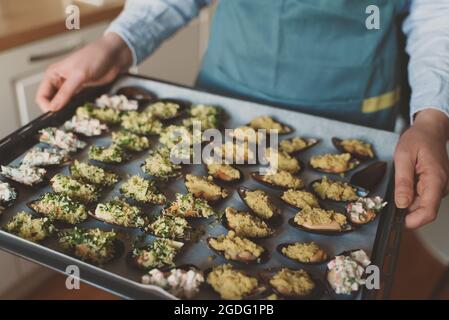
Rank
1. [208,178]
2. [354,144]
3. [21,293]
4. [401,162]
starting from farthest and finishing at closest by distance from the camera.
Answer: [21,293] < [354,144] < [208,178] < [401,162]

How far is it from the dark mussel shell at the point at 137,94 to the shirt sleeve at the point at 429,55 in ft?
2.13

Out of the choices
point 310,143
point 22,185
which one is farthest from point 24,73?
point 310,143

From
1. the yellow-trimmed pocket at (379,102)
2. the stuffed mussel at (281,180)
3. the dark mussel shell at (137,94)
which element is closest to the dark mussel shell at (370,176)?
the stuffed mussel at (281,180)

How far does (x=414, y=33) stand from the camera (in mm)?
1126

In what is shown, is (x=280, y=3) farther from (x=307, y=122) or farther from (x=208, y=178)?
(x=208, y=178)

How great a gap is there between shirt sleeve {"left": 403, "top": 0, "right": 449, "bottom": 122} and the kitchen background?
0.55 meters

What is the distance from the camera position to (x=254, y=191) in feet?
3.23

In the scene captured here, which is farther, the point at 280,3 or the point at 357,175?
the point at 280,3

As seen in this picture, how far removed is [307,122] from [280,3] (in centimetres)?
29

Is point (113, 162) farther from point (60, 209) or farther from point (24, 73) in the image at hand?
point (24, 73)

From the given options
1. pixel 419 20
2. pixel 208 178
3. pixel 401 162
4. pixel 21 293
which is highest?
pixel 419 20

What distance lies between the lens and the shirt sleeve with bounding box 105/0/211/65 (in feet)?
4.12

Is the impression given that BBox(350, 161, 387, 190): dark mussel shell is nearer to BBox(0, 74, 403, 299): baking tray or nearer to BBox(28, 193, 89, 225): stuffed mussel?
BBox(0, 74, 403, 299): baking tray
